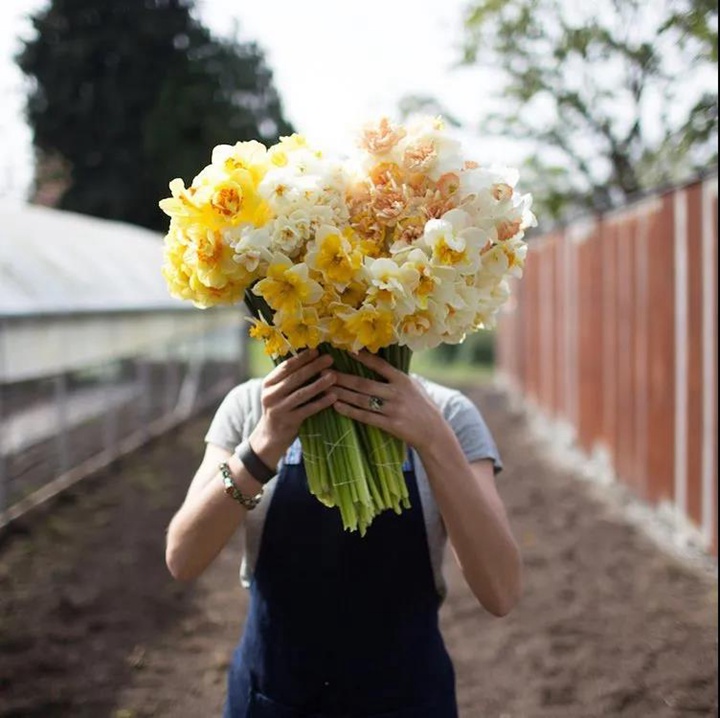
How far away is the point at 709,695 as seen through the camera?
162 inches

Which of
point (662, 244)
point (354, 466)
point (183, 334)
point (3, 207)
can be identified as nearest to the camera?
point (354, 466)

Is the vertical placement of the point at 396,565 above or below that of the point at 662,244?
below

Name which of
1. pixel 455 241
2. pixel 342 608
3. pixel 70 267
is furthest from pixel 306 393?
pixel 70 267

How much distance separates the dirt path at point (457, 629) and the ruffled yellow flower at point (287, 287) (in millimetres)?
2979

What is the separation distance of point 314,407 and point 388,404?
12cm

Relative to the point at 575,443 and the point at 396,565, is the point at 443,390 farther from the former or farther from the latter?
the point at 575,443

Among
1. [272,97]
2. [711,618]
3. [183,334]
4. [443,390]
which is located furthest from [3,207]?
[443,390]

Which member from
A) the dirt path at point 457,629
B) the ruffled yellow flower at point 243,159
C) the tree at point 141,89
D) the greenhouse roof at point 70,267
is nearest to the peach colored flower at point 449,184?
the ruffled yellow flower at point 243,159

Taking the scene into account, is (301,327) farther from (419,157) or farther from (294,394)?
(419,157)

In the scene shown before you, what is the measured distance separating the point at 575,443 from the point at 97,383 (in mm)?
5036

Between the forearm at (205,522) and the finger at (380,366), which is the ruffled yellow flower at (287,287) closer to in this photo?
the finger at (380,366)

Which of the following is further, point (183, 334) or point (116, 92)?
point (183, 334)

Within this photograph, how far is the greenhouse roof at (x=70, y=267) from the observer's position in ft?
25.2

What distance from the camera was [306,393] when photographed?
159cm
